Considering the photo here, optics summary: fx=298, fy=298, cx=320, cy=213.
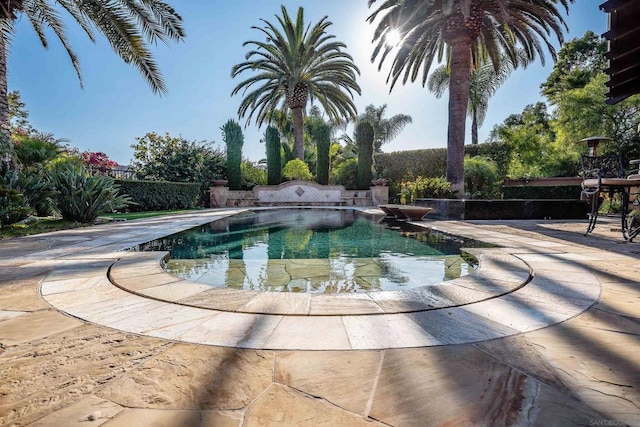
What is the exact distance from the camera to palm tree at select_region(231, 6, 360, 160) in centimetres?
1744

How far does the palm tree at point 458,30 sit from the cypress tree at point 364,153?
226 inches

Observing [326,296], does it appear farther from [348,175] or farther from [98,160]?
[348,175]

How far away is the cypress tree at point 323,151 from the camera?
18.0 meters

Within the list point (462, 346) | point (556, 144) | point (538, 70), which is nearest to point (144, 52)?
point (462, 346)

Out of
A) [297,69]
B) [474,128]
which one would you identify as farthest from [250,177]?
[474,128]

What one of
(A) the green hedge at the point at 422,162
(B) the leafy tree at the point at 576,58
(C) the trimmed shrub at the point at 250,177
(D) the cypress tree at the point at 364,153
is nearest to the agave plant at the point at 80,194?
(C) the trimmed shrub at the point at 250,177

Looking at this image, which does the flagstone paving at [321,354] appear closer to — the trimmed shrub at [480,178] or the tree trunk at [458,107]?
the tree trunk at [458,107]

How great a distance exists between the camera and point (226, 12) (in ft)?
38.7

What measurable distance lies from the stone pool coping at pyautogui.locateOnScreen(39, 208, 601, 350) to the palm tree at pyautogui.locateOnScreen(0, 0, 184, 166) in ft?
24.5

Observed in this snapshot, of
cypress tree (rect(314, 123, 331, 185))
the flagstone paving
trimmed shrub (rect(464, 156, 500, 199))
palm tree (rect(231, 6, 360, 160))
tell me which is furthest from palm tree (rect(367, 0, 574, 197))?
the flagstone paving

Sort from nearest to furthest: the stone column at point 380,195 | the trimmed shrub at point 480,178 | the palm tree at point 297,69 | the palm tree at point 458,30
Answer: the palm tree at point 458,30, the trimmed shrub at point 480,178, the stone column at point 380,195, the palm tree at point 297,69

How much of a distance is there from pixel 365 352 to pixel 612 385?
941mm

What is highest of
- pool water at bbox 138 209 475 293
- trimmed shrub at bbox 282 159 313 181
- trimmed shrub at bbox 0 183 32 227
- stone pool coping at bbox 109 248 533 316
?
trimmed shrub at bbox 282 159 313 181

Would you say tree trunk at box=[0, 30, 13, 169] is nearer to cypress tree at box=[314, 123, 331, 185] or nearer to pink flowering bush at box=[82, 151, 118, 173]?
pink flowering bush at box=[82, 151, 118, 173]
